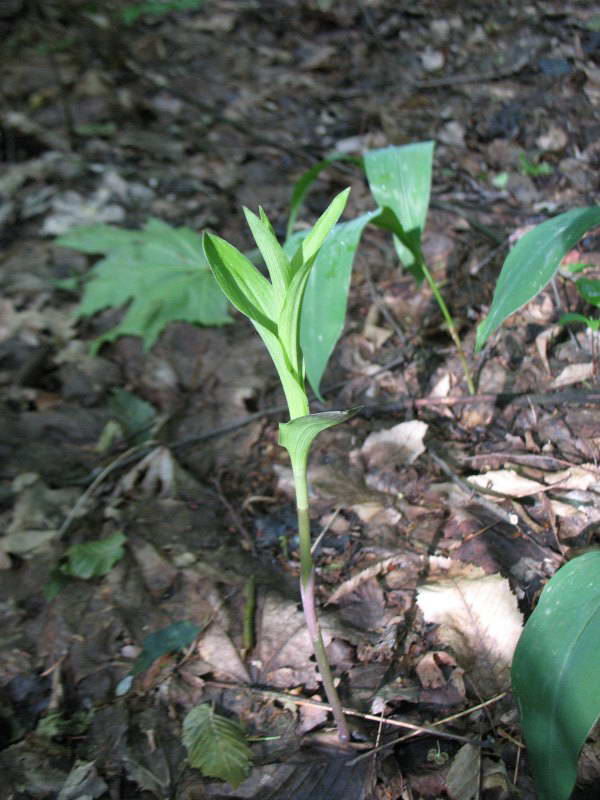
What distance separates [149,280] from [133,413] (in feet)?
1.65

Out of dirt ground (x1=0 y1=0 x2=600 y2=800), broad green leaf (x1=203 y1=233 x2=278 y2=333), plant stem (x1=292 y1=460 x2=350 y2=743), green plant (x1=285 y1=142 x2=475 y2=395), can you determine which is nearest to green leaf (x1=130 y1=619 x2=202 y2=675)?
dirt ground (x1=0 y1=0 x2=600 y2=800)

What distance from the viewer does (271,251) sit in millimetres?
736

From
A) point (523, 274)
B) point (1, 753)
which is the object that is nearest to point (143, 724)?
point (1, 753)

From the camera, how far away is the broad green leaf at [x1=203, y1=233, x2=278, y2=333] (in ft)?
2.34

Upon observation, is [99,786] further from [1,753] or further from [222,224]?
[222,224]

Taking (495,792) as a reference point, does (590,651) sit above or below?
above

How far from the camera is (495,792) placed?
33.5 inches

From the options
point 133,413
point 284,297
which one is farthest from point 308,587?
point 133,413

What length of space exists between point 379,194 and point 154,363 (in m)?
0.87

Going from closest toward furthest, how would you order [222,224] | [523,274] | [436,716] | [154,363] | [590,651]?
[590,651] < [436,716] < [523,274] < [154,363] < [222,224]

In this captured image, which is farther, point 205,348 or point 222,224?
point 222,224

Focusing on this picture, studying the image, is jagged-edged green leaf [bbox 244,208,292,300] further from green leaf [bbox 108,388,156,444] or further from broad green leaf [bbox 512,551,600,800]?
green leaf [bbox 108,388,156,444]

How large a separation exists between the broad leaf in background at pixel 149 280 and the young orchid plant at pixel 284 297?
1.09 metres

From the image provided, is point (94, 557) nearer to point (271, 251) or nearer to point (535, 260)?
point (271, 251)
